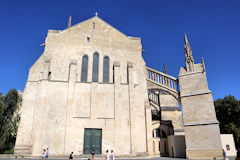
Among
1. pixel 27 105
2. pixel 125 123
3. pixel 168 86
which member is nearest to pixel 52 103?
pixel 27 105

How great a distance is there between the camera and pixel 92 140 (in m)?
18.4

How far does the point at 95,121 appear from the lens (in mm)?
18797

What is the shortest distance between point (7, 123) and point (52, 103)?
5.86 metres

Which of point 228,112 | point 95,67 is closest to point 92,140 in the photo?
point 95,67

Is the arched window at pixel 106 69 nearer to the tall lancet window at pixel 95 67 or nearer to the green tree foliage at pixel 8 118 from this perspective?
the tall lancet window at pixel 95 67

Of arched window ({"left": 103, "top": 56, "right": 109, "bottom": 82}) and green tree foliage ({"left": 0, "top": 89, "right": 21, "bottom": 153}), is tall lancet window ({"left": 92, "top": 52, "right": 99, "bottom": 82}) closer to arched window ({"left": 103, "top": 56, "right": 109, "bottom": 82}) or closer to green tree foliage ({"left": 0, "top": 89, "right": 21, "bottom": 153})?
arched window ({"left": 103, "top": 56, "right": 109, "bottom": 82})

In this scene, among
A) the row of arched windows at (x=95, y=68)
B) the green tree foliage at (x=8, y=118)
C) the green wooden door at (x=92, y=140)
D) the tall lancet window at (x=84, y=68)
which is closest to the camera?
the green wooden door at (x=92, y=140)

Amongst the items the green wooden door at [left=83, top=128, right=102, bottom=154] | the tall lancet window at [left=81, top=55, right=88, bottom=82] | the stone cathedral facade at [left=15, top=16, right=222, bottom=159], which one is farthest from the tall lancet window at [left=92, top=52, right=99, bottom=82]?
the green wooden door at [left=83, top=128, right=102, bottom=154]

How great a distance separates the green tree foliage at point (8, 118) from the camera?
19.9 meters

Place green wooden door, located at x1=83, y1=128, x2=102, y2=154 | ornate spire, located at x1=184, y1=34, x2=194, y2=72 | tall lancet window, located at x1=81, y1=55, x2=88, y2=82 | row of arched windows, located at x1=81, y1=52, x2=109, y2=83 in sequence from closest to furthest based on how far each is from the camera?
green wooden door, located at x1=83, y1=128, x2=102, y2=154, ornate spire, located at x1=184, y1=34, x2=194, y2=72, tall lancet window, located at x1=81, y1=55, x2=88, y2=82, row of arched windows, located at x1=81, y1=52, x2=109, y2=83

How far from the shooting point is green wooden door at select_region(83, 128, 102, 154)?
18.1 meters

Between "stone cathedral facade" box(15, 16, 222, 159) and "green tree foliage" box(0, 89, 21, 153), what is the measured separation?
371 cm

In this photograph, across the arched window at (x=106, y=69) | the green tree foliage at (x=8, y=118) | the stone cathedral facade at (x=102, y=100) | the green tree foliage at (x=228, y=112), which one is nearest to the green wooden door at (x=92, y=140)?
the stone cathedral facade at (x=102, y=100)

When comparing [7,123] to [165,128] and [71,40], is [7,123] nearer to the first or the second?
[71,40]
